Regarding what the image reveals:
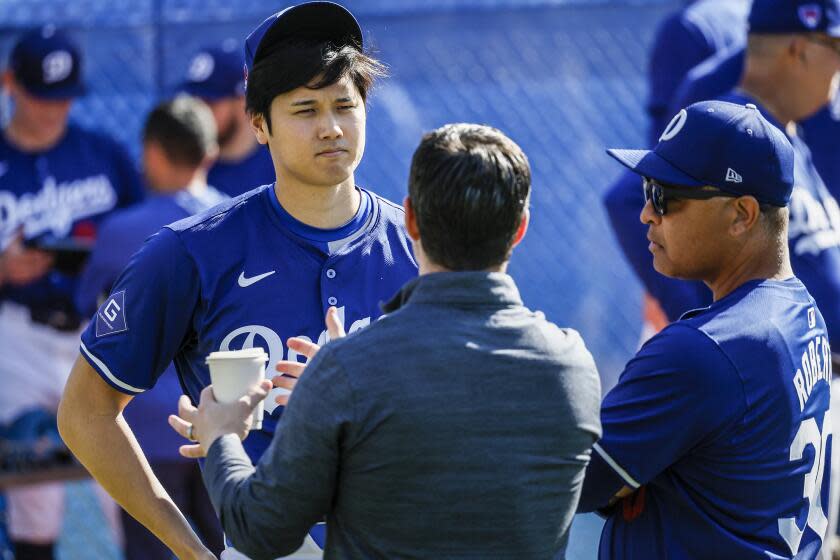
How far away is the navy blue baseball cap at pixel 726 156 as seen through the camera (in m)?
2.54

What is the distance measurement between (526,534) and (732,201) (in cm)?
91

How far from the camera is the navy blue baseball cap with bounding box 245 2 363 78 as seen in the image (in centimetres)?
255

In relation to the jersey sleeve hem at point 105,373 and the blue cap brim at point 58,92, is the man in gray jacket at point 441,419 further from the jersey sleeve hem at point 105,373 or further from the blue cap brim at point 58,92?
the blue cap brim at point 58,92

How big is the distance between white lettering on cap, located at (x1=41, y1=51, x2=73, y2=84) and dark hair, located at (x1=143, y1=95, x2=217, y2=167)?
0.74m

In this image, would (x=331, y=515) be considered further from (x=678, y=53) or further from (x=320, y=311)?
(x=678, y=53)

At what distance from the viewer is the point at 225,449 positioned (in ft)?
6.65

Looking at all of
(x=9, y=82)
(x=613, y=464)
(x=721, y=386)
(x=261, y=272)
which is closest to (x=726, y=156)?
(x=721, y=386)

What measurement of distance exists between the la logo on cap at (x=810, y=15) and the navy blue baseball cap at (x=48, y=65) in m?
3.17

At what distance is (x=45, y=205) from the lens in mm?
5766

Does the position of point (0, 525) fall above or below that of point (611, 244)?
below

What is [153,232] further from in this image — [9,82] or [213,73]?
[9,82]

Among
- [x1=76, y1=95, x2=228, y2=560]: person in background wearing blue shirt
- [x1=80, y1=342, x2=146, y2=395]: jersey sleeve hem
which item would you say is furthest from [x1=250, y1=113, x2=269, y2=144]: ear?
[x1=76, y1=95, x2=228, y2=560]: person in background wearing blue shirt

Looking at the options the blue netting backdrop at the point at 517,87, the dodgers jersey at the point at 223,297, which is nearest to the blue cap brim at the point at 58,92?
the blue netting backdrop at the point at 517,87

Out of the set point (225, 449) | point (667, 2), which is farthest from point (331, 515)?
point (667, 2)
